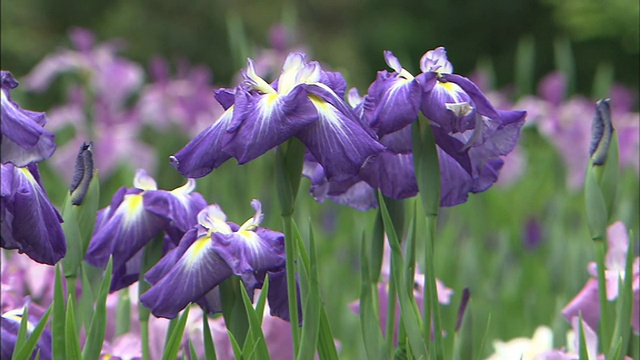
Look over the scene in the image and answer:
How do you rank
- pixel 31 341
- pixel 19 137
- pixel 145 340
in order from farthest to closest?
pixel 145 340 < pixel 31 341 < pixel 19 137

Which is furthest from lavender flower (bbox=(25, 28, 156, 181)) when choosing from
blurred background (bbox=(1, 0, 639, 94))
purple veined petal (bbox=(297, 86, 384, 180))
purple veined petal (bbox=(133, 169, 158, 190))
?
purple veined petal (bbox=(297, 86, 384, 180))

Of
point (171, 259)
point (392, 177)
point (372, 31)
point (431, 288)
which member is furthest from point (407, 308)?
point (372, 31)

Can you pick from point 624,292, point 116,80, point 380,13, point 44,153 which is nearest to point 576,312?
point 624,292

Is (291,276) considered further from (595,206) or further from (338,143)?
(595,206)

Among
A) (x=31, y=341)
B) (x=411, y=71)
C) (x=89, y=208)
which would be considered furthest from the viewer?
(x=411, y=71)

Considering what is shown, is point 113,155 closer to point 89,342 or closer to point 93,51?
point 93,51
